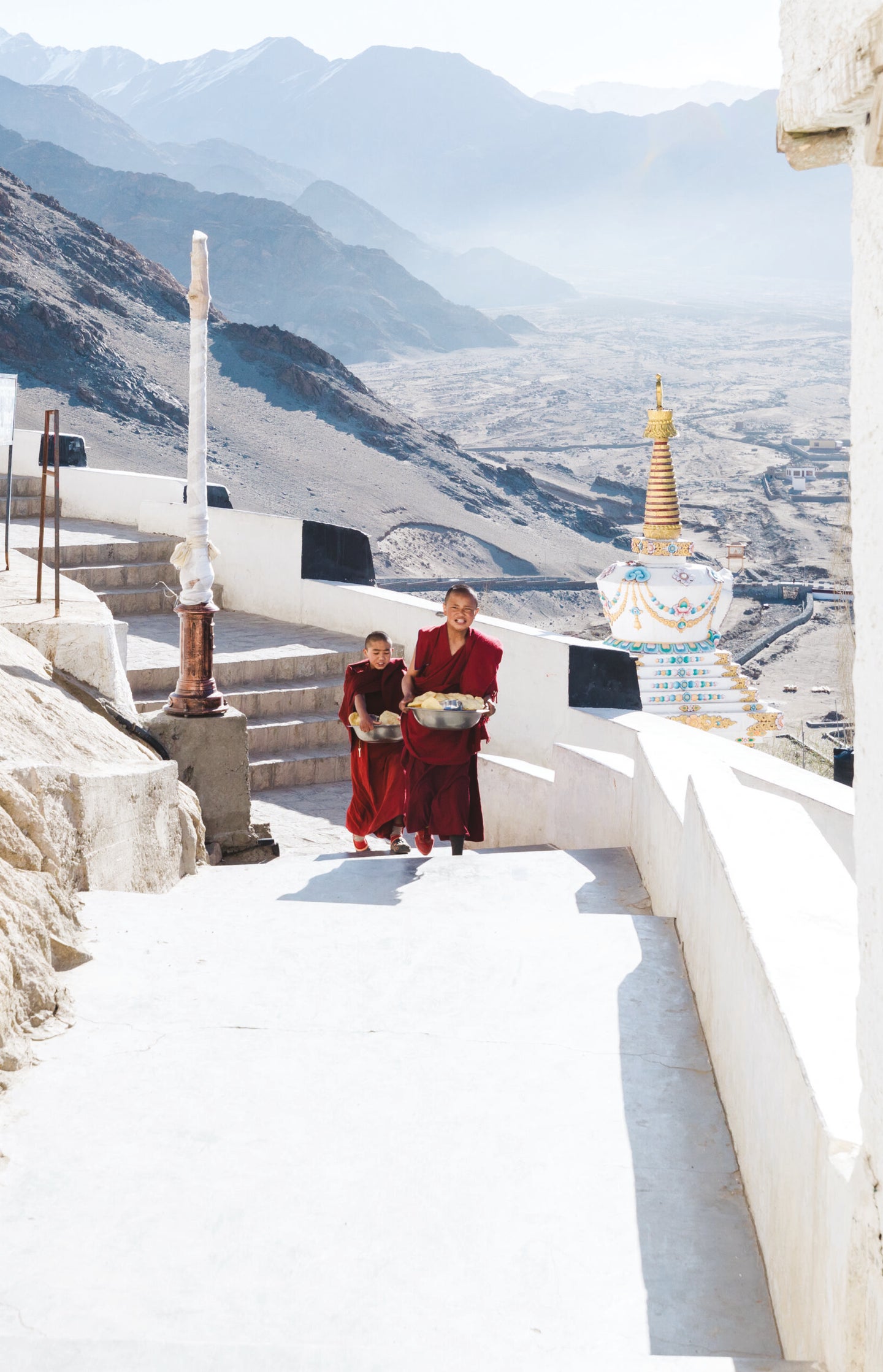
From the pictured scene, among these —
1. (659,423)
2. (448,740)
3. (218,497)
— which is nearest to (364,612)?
(218,497)

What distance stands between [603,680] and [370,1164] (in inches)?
185

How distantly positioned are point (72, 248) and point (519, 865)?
51476 mm

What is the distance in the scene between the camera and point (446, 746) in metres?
5.32

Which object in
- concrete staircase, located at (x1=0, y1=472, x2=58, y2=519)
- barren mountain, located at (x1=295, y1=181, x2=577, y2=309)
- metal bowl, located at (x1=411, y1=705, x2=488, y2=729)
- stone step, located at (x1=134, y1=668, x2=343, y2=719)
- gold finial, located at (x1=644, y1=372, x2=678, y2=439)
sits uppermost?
barren mountain, located at (x1=295, y1=181, x2=577, y2=309)

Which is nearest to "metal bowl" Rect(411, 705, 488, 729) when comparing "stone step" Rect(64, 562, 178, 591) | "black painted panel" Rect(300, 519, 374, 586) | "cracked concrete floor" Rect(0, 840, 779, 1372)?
"cracked concrete floor" Rect(0, 840, 779, 1372)

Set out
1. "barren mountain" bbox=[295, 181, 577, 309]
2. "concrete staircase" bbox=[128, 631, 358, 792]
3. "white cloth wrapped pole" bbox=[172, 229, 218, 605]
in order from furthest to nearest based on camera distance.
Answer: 1. "barren mountain" bbox=[295, 181, 577, 309]
2. "concrete staircase" bbox=[128, 631, 358, 792]
3. "white cloth wrapped pole" bbox=[172, 229, 218, 605]

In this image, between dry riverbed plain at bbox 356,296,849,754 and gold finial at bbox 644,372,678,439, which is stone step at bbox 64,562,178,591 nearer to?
gold finial at bbox 644,372,678,439

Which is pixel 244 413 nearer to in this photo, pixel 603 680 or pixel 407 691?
pixel 603 680

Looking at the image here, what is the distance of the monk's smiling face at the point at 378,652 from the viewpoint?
A: 553cm

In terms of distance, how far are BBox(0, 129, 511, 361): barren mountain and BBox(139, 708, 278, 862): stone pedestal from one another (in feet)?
344

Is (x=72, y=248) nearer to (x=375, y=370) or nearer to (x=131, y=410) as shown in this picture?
(x=131, y=410)

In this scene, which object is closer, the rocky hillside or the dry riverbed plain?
the rocky hillside

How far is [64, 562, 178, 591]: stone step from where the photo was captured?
9.59 metres

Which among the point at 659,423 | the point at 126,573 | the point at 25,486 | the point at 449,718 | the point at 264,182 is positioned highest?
the point at 264,182
